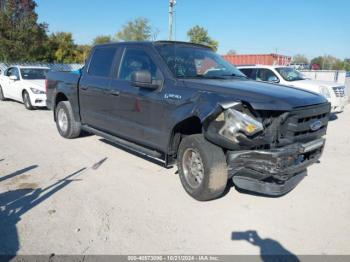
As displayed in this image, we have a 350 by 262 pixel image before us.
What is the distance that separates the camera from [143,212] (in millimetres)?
4012

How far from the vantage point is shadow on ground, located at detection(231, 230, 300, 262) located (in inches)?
126

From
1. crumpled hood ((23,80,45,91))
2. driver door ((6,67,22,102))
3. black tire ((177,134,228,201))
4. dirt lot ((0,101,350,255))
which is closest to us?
dirt lot ((0,101,350,255))

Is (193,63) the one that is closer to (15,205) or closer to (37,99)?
(15,205)

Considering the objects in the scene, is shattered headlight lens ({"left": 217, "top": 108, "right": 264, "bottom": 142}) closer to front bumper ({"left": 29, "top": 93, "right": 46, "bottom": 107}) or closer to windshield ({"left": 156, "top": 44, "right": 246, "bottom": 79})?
windshield ({"left": 156, "top": 44, "right": 246, "bottom": 79})

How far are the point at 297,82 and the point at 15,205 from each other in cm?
928

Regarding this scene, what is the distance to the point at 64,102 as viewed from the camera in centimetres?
731

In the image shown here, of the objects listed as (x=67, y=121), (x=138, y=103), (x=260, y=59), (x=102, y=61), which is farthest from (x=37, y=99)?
(x=260, y=59)

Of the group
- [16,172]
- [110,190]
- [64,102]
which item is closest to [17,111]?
[64,102]

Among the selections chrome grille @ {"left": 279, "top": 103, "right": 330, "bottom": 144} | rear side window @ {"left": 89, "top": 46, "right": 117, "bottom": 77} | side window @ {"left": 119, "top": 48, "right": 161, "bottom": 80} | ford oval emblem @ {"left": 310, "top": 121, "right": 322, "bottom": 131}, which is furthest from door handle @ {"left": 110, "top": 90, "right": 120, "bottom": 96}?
ford oval emblem @ {"left": 310, "top": 121, "right": 322, "bottom": 131}

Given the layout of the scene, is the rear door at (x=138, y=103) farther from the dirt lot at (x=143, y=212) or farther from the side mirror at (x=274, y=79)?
the side mirror at (x=274, y=79)

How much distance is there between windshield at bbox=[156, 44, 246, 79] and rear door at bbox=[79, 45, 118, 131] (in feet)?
4.04

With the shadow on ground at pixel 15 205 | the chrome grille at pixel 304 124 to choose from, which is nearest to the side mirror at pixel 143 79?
the shadow on ground at pixel 15 205

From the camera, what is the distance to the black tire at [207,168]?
4035 millimetres

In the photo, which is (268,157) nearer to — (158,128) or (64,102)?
(158,128)
